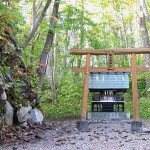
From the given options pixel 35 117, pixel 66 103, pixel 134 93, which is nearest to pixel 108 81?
pixel 134 93

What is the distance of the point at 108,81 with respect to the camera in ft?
31.5

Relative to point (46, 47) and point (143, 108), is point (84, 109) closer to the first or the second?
point (46, 47)

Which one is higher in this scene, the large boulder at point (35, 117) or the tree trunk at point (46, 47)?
the tree trunk at point (46, 47)

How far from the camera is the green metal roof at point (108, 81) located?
9.49 metres

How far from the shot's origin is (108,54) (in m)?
8.96

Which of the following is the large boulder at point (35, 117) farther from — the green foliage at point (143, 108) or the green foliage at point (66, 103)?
the green foliage at point (143, 108)


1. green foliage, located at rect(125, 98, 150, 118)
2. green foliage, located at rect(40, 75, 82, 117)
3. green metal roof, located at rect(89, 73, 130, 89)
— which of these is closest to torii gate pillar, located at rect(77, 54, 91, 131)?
green metal roof, located at rect(89, 73, 130, 89)

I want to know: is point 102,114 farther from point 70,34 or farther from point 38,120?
point 70,34

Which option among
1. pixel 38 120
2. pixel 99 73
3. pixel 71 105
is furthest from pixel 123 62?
pixel 38 120

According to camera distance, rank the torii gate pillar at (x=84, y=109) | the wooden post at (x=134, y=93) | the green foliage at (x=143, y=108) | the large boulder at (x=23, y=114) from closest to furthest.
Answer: the large boulder at (x=23, y=114)
the wooden post at (x=134, y=93)
the torii gate pillar at (x=84, y=109)
the green foliage at (x=143, y=108)

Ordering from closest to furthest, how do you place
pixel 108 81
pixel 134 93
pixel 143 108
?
pixel 134 93 → pixel 108 81 → pixel 143 108

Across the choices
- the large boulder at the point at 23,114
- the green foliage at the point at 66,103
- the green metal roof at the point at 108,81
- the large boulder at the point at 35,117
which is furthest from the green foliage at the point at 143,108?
the large boulder at the point at 23,114

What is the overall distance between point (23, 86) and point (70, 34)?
12405 mm

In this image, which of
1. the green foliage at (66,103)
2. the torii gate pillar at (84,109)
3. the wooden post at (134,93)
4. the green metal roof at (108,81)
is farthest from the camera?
the green foliage at (66,103)
